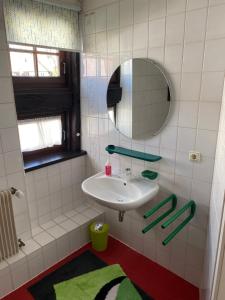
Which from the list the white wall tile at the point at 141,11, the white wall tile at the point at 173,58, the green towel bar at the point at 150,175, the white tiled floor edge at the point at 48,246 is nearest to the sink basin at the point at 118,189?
the green towel bar at the point at 150,175

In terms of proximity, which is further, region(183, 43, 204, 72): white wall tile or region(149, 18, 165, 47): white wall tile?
region(149, 18, 165, 47): white wall tile

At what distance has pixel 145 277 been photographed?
1958 mm

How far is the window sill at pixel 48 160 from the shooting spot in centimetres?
206

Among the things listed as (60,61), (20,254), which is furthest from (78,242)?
(60,61)

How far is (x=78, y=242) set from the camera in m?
2.28

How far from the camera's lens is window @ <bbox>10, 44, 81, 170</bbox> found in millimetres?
1999

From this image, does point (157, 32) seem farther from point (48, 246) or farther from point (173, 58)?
point (48, 246)

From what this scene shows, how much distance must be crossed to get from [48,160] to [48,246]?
0.78 m

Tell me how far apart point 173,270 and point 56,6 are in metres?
2.49

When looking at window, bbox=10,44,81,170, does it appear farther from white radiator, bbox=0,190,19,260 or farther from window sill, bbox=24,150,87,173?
white radiator, bbox=0,190,19,260

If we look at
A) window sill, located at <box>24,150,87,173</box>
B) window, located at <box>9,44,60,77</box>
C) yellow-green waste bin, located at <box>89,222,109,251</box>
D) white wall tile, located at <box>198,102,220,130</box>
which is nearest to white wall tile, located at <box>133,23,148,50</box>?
white wall tile, located at <box>198,102,220,130</box>

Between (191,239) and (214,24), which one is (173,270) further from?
(214,24)

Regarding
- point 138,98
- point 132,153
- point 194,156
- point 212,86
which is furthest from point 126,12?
point 194,156

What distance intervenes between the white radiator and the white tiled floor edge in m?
0.07
